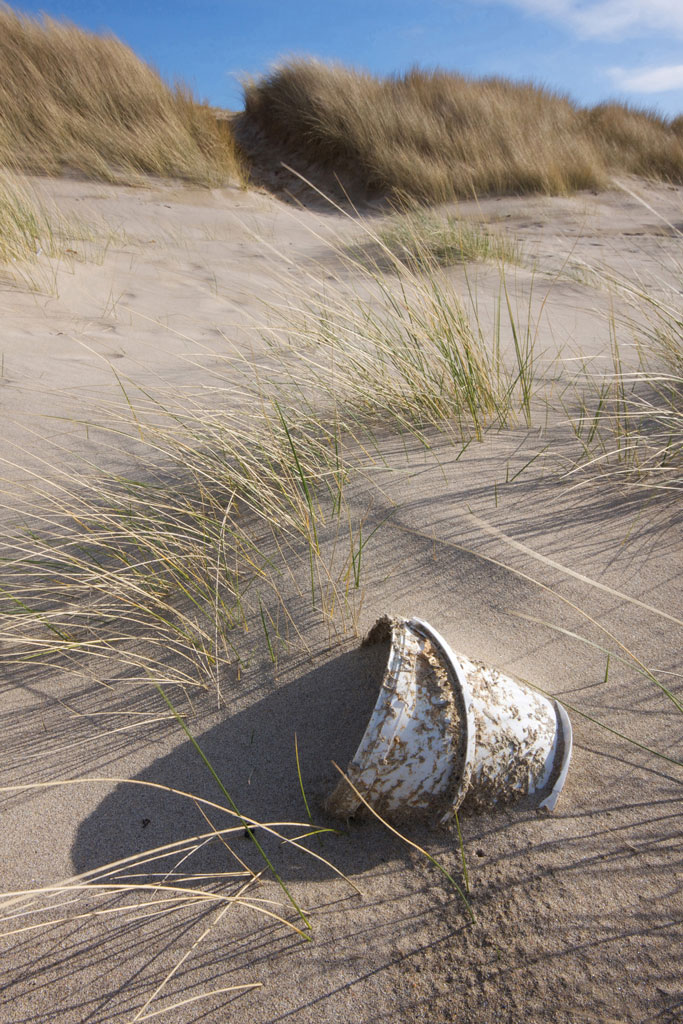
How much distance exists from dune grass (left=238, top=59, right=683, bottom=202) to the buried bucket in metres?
7.17

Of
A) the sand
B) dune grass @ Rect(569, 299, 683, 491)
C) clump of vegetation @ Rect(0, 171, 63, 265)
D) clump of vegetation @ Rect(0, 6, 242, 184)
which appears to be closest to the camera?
the sand

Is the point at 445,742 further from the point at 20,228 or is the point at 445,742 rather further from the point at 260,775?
the point at 20,228

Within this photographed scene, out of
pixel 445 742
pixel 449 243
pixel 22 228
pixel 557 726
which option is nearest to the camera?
pixel 445 742

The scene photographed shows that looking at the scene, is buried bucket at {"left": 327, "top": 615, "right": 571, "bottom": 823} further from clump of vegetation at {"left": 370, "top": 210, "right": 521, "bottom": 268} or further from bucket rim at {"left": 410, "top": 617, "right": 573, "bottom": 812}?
clump of vegetation at {"left": 370, "top": 210, "right": 521, "bottom": 268}

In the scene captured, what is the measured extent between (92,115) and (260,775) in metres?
9.09

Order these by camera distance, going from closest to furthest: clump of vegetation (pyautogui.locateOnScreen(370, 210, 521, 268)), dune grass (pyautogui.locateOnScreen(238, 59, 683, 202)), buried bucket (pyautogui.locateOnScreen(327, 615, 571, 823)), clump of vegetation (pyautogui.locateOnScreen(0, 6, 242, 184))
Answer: buried bucket (pyautogui.locateOnScreen(327, 615, 571, 823)), clump of vegetation (pyautogui.locateOnScreen(370, 210, 521, 268)), clump of vegetation (pyautogui.locateOnScreen(0, 6, 242, 184)), dune grass (pyautogui.locateOnScreen(238, 59, 683, 202))

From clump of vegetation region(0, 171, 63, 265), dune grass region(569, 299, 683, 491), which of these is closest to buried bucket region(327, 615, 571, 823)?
dune grass region(569, 299, 683, 491)

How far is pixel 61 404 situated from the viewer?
2682 mm

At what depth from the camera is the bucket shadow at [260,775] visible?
121 centimetres

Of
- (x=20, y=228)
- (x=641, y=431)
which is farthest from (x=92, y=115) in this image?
(x=641, y=431)

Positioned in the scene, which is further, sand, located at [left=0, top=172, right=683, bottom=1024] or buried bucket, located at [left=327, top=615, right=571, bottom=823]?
buried bucket, located at [left=327, top=615, right=571, bottom=823]

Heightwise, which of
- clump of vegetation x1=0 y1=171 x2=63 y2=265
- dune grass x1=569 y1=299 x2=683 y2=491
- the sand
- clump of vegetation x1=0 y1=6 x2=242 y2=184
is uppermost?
clump of vegetation x1=0 y1=6 x2=242 y2=184

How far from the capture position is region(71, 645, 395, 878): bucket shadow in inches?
47.8

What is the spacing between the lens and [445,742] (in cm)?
118
